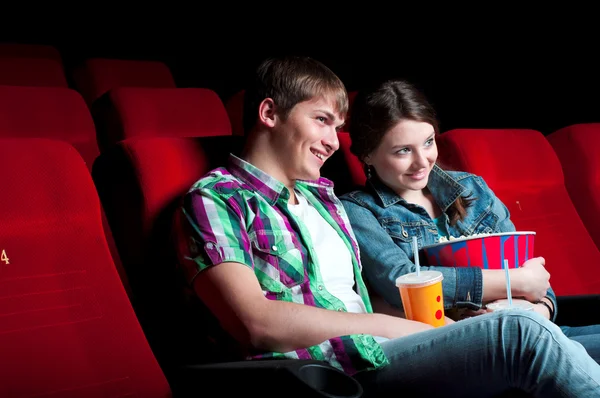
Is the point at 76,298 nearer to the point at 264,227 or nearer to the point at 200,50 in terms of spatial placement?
the point at 264,227

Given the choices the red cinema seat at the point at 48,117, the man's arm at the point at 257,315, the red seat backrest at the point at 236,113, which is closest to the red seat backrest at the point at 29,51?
the red seat backrest at the point at 236,113

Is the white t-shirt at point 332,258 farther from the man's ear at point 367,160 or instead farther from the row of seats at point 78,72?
the row of seats at point 78,72

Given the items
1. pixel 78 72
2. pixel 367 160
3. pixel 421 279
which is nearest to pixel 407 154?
pixel 367 160

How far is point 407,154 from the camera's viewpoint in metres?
1.29

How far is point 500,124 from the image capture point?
8.71ft

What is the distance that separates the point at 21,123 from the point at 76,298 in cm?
69

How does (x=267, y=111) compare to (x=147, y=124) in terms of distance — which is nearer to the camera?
(x=267, y=111)

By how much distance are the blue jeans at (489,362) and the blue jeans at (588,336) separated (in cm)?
33

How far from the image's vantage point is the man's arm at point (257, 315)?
0.92 m

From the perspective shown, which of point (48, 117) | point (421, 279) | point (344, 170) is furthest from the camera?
point (48, 117)

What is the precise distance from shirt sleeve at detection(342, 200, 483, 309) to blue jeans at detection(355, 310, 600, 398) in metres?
0.21

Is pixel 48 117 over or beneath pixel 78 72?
beneath

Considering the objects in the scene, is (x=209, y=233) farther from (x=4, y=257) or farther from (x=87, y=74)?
(x=87, y=74)

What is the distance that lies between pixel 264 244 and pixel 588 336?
580 mm
